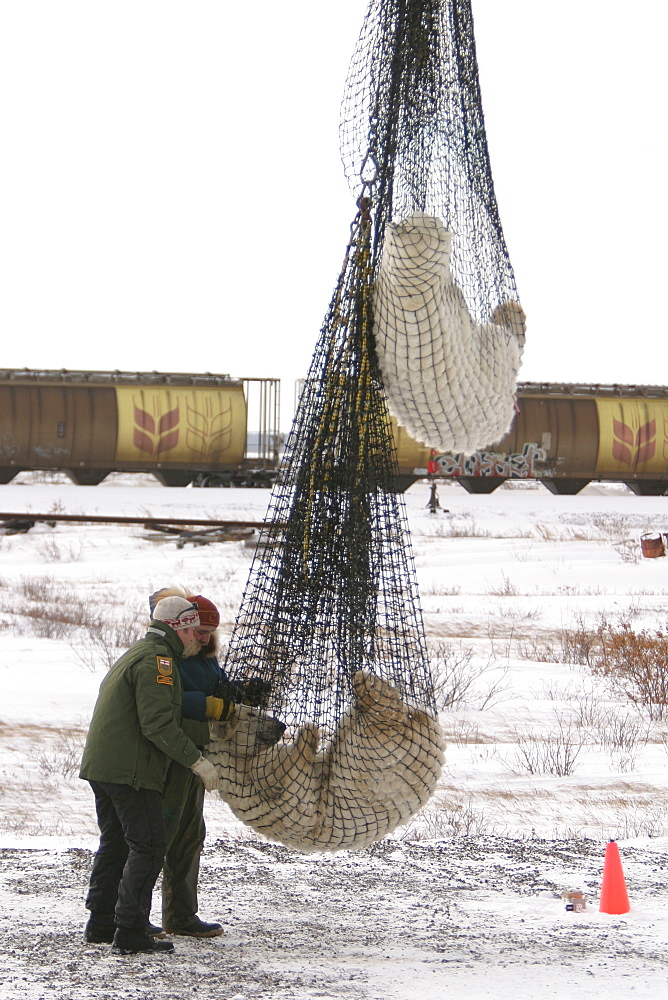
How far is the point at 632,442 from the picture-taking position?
3228cm

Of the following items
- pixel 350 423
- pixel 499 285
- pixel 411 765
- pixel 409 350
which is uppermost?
pixel 499 285

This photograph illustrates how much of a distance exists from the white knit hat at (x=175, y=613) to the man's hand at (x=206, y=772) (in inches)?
21.5

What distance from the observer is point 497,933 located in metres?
4.84

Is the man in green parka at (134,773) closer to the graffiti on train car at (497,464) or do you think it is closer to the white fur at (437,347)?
the white fur at (437,347)

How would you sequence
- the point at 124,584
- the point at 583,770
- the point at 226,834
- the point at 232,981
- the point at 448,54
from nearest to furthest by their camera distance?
the point at 232,981
the point at 448,54
the point at 226,834
the point at 583,770
the point at 124,584

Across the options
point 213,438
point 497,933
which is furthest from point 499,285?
point 213,438

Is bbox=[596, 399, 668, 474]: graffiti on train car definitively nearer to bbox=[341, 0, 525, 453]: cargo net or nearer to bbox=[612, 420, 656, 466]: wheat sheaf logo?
bbox=[612, 420, 656, 466]: wheat sheaf logo

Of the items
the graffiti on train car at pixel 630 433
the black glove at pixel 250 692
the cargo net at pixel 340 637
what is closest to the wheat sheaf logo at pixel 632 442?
the graffiti on train car at pixel 630 433

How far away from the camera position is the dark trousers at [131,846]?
14.3 ft

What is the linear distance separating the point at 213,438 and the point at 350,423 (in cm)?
2703

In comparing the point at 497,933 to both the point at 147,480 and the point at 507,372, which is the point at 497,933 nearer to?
the point at 507,372

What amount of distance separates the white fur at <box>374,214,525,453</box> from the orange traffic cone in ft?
6.50

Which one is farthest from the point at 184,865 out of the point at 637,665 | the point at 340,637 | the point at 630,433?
the point at 630,433

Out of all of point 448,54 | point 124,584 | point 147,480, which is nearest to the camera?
point 448,54
